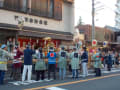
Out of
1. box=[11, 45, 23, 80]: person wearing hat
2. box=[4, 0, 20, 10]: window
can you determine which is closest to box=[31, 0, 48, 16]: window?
box=[4, 0, 20, 10]: window

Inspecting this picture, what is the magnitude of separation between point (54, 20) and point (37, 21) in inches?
88.5

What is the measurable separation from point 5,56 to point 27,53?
3.56 ft

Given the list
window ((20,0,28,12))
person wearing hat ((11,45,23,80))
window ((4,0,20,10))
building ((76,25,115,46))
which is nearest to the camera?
person wearing hat ((11,45,23,80))

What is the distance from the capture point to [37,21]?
16.5 m

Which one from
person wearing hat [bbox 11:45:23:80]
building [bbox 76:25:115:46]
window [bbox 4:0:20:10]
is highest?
window [bbox 4:0:20:10]

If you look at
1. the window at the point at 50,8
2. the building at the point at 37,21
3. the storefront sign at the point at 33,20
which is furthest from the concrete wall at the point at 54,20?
the window at the point at 50,8

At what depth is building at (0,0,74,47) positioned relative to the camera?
14.4 meters

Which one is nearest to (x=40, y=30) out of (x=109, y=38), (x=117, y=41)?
(x=109, y=38)

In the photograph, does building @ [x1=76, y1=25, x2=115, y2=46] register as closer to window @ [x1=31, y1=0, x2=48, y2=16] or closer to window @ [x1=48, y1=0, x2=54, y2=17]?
window @ [x1=48, y1=0, x2=54, y2=17]

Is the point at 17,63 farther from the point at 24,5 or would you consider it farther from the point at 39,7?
the point at 39,7

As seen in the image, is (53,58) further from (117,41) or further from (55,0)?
(117,41)

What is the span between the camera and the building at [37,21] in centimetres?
1439

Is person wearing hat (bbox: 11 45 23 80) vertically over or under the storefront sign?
under

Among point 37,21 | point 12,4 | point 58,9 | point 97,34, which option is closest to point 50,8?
point 58,9
